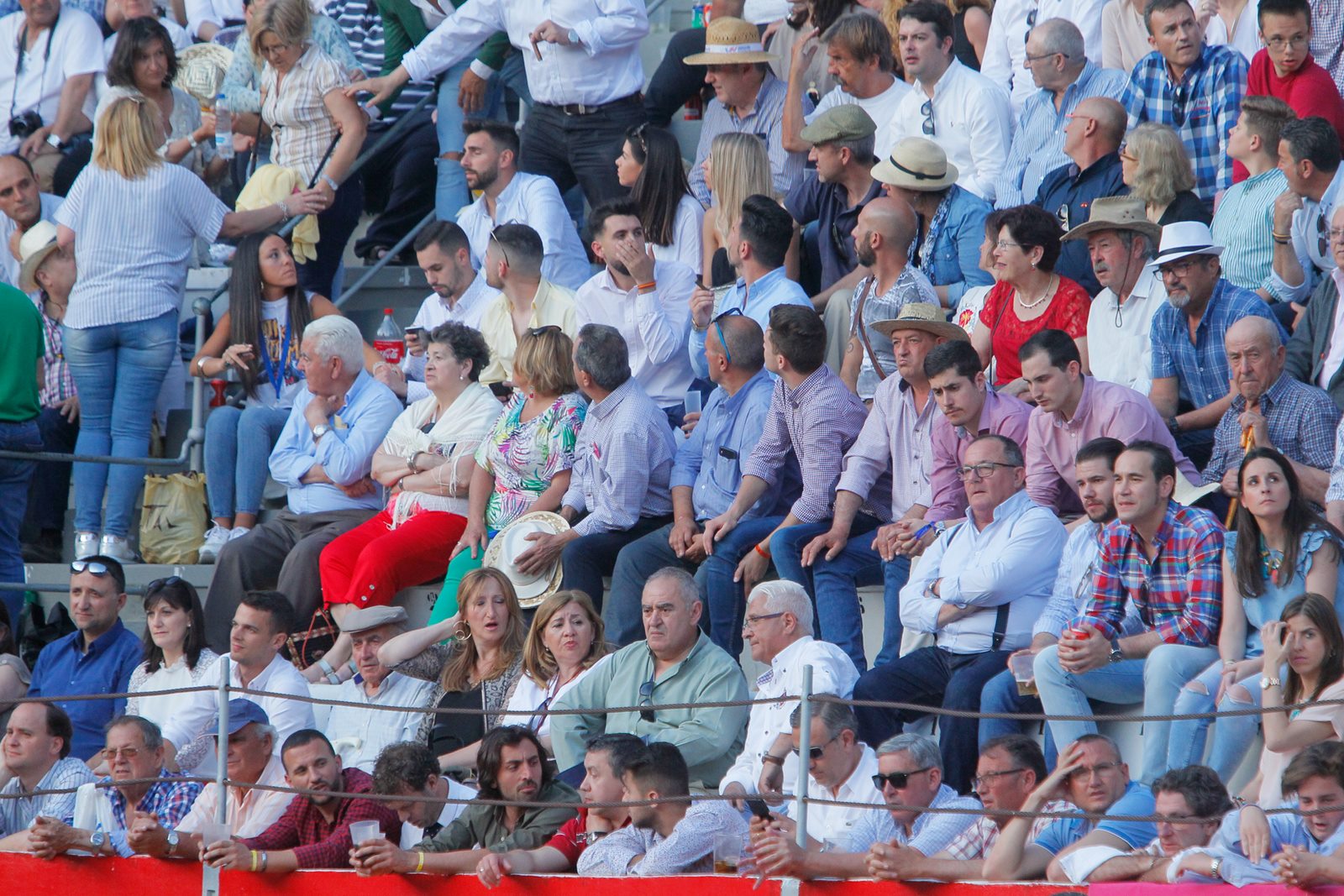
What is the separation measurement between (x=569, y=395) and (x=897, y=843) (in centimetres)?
338

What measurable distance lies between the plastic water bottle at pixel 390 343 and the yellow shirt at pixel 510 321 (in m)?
0.80

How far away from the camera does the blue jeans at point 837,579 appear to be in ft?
25.2

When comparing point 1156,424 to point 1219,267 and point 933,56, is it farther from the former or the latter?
point 933,56

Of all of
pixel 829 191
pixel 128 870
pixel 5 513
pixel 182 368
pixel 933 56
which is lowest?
pixel 128 870

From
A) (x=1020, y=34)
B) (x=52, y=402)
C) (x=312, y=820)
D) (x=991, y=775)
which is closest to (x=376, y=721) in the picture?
(x=312, y=820)

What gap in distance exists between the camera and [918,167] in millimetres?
8945

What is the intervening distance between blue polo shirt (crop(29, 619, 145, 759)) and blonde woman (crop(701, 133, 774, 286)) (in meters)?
2.98

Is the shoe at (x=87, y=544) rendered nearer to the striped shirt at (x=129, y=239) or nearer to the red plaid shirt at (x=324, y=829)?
the striped shirt at (x=129, y=239)

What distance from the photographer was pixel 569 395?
8.83m

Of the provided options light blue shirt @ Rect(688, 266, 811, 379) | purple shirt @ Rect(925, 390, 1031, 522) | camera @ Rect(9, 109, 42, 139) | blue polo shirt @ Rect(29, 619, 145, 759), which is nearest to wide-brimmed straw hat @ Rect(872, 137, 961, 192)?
light blue shirt @ Rect(688, 266, 811, 379)

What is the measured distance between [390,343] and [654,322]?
6.03 feet

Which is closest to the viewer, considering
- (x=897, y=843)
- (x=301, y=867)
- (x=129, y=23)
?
(x=897, y=843)

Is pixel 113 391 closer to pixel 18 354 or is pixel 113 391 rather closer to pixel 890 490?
pixel 18 354

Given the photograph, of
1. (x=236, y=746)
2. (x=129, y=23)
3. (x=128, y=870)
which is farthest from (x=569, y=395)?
(x=129, y=23)
